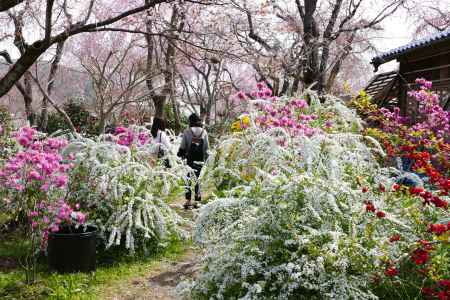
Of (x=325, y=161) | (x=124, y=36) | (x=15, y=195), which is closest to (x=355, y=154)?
(x=325, y=161)

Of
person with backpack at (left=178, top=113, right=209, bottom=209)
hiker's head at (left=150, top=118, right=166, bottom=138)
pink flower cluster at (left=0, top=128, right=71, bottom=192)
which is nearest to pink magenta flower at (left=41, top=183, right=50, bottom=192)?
pink flower cluster at (left=0, top=128, right=71, bottom=192)

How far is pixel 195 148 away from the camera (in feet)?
24.6

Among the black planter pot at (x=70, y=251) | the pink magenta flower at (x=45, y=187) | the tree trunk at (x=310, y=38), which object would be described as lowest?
the black planter pot at (x=70, y=251)

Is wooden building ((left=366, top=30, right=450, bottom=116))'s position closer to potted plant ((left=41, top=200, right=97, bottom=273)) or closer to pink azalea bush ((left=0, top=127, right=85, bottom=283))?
potted plant ((left=41, top=200, right=97, bottom=273))

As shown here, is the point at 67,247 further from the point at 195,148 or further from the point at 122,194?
the point at 195,148

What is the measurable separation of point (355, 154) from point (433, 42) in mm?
4436

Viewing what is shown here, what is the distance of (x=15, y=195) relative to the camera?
4832 millimetres

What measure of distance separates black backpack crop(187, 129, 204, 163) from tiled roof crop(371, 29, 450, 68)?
414 cm

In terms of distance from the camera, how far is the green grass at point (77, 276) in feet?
12.8

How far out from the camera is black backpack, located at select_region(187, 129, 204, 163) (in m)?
7.46

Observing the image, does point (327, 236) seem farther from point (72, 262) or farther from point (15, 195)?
point (15, 195)

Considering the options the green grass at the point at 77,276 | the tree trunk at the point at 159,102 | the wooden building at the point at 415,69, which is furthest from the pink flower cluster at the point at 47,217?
the tree trunk at the point at 159,102

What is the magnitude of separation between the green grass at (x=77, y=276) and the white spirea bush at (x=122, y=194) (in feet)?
0.58

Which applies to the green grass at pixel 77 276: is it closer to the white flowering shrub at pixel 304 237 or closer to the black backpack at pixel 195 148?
the white flowering shrub at pixel 304 237
